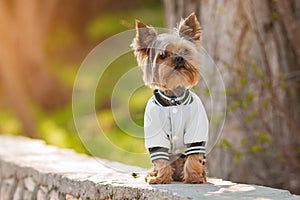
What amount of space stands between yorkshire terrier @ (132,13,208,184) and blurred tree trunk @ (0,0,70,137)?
791cm

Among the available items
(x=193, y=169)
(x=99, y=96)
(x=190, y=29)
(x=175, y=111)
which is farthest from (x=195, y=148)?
(x=99, y=96)

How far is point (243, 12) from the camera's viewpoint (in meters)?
6.12

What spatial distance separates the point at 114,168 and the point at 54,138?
18.9 feet

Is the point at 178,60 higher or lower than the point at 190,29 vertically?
lower

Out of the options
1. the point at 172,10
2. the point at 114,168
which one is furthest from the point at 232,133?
the point at 114,168

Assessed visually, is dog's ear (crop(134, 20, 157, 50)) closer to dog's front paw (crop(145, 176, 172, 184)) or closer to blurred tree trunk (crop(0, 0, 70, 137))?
dog's front paw (crop(145, 176, 172, 184))

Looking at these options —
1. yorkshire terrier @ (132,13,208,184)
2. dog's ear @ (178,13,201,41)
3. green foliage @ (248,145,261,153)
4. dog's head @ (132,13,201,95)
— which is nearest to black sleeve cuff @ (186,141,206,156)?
yorkshire terrier @ (132,13,208,184)

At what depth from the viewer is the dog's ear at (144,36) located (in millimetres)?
4031

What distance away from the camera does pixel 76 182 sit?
15.0ft

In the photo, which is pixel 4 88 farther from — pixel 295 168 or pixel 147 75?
pixel 147 75

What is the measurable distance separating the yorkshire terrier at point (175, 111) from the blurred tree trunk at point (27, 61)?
25.9 feet

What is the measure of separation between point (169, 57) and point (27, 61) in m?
9.67

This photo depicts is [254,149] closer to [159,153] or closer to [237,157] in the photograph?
[237,157]

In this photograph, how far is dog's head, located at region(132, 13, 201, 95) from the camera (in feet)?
12.8
